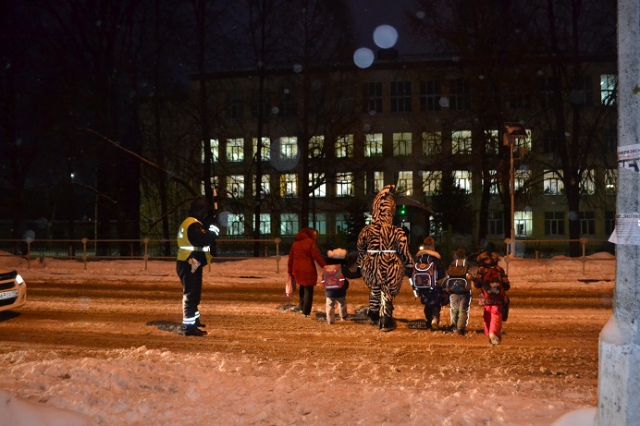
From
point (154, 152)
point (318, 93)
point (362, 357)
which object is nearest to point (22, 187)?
point (154, 152)

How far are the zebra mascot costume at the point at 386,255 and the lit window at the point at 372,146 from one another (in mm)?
25881

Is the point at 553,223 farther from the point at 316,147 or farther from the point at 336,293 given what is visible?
the point at 336,293

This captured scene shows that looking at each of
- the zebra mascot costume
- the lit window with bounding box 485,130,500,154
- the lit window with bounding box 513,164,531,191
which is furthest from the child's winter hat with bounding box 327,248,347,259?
the lit window with bounding box 513,164,531,191

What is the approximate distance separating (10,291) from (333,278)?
5.76 metres

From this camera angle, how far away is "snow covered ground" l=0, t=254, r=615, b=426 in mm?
5840

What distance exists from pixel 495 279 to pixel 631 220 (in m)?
5.29

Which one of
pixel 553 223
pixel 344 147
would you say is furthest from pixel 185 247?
pixel 553 223

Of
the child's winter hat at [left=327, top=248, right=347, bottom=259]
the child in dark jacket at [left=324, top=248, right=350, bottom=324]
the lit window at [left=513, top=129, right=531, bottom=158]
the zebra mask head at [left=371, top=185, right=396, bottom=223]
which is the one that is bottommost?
the child in dark jacket at [left=324, top=248, right=350, bottom=324]

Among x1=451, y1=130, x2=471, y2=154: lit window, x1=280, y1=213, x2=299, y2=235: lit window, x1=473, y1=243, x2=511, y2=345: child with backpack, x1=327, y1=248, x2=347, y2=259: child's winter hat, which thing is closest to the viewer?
x1=473, y1=243, x2=511, y2=345: child with backpack

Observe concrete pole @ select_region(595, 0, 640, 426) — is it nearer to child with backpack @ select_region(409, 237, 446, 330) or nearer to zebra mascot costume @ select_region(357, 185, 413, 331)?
child with backpack @ select_region(409, 237, 446, 330)

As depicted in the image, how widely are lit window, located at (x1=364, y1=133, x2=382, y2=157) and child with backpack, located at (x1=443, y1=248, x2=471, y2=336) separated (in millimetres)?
26271

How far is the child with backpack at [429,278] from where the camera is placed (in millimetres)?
10484


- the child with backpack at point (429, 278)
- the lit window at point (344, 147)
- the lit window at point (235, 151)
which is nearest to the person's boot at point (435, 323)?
the child with backpack at point (429, 278)

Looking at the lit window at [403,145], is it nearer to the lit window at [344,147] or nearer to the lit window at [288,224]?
the lit window at [288,224]
